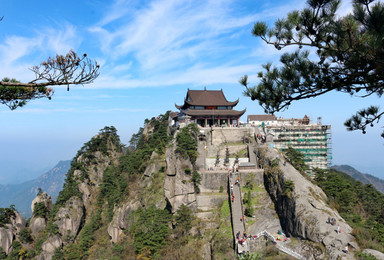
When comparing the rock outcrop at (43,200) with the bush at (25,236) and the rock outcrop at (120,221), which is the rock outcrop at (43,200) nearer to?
the bush at (25,236)

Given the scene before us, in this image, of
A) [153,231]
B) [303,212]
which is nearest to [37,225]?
[153,231]

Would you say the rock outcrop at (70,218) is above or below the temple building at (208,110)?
below

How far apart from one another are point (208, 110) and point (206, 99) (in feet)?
7.97

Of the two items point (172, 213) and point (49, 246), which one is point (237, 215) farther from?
point (49, 246)

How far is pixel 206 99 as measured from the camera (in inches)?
1699

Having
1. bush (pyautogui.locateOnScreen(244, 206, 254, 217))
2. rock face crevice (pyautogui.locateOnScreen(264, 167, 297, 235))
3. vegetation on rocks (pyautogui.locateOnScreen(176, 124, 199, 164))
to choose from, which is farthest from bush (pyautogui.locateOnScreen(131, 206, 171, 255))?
rock face crevice (pyautogui.locateOnScreen(264, 167, 297, 235))

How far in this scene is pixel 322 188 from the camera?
3052cm

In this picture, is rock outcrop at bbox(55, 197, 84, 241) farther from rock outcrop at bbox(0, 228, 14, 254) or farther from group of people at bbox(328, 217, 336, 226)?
group of people at bbox(328, 217, 336, 226)

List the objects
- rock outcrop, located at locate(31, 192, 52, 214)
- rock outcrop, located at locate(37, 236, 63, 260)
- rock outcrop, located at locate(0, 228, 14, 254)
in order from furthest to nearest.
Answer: rock outcrop, located at locate(31, 192, 52, 214) < rock outcrop, located at locate(0, 228, 14, 254) < rock outcrop, located at locate(37, 236, 63, 260)

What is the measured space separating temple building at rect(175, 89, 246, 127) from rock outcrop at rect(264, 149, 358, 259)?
13.4m

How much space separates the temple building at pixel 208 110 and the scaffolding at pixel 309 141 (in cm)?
733

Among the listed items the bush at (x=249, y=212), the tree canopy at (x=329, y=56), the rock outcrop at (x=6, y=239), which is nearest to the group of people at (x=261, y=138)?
the bush at (x=249, y=212)

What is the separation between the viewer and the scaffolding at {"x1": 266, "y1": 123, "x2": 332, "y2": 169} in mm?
44312

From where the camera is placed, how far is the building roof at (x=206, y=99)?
42.3 m
